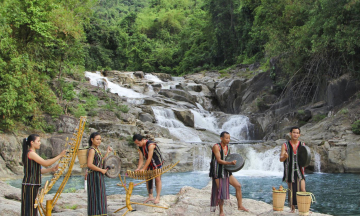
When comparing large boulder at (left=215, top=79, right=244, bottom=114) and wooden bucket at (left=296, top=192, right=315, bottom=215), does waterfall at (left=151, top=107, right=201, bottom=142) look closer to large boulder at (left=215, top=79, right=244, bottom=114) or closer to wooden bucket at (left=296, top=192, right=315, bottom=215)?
large boulder at (left=215, top=79, right=244, bottom=114)

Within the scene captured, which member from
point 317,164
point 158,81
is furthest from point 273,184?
point 158,81

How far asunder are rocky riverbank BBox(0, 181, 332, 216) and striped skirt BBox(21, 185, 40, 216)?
97 cm

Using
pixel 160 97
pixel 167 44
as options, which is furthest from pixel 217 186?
pixel 167 44

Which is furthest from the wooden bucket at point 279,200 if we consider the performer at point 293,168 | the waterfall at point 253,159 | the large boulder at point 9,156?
the large boulder at point 9,156

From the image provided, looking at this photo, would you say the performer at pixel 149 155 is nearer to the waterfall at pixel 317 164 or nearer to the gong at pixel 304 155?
the gong at pixel 304 155

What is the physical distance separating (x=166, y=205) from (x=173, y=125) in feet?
46.4

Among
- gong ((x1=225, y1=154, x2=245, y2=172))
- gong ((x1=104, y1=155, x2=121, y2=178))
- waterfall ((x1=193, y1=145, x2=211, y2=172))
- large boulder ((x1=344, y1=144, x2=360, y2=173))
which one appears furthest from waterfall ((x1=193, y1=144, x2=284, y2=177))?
gong ((x1=104, y1=155, x2=121, y2=178))

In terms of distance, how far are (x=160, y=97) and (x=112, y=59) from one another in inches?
655

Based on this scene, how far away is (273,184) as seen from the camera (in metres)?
11.4

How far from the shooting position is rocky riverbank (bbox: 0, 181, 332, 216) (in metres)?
5.80

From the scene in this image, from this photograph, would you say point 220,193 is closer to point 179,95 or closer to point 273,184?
point 273,184

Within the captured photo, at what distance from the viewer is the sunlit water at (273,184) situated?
8.30 m

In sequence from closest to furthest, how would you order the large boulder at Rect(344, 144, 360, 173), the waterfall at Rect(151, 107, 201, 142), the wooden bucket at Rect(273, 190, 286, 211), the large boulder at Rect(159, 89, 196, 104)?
the wooden bucket at Rect(273, 190, 286, 211), the large boulder at Rect(344, 144, 360, 173), the waterfall at Rect(151, 107, 201, 142), the large boulder at Rect(159, 89, 196, 104)

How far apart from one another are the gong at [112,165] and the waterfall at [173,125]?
13414 millimetres
